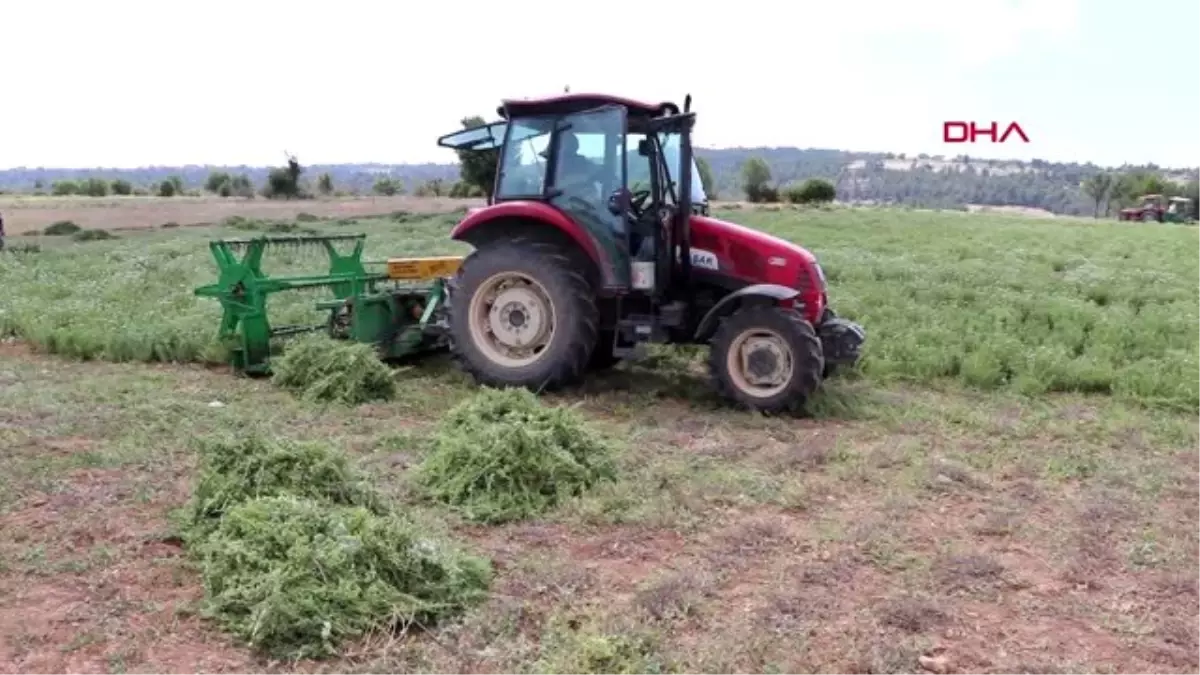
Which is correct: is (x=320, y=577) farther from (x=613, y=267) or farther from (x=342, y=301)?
(x=342, y=301)

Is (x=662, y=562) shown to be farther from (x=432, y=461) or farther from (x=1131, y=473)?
(x=1131, y=473)

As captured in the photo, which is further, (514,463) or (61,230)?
(61,230)

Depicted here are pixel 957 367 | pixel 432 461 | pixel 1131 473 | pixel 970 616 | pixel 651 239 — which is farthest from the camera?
pixel 957 367

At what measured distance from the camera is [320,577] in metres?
4.03

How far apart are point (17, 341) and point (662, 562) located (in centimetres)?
788

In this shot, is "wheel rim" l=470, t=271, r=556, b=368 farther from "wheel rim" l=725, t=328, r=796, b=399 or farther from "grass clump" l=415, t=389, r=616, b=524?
Answer: "grass clump" l=415, t=389, r=616, b=524

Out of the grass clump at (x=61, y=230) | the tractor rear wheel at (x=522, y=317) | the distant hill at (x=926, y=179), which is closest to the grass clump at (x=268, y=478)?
the tractor rear wheel at (x=522, y=317)

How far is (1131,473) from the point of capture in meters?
6.24

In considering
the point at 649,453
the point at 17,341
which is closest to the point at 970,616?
the point at 649,453

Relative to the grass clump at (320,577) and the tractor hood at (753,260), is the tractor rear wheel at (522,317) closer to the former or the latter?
the tractor hood at (753,260)

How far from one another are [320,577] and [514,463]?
1.64 meters

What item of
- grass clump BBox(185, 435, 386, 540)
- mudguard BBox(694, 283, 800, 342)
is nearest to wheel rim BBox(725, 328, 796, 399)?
mudguard BBox(694, 283, 800, 342)

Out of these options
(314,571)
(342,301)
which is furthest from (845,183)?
(314,571)

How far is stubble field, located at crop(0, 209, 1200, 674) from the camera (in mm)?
3893
